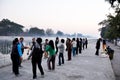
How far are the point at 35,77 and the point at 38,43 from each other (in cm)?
149

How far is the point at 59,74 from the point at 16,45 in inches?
102

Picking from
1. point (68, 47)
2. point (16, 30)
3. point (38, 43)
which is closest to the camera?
point (38, 43)

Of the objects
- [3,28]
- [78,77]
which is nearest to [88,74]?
[78,77]

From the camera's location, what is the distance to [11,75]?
13.0 metres

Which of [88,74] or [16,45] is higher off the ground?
[16,45]

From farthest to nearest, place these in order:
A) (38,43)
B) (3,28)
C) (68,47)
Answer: (3,28), (68,47), (38,43)

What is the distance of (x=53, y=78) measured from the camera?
1227cm

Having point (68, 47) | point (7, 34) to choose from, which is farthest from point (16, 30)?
point (68, 47)

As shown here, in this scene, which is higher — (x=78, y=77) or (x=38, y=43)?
(x=38, y=43)

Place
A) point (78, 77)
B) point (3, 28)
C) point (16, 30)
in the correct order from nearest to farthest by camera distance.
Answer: point (78, 77)
point (3, 28)
point (16, 30)

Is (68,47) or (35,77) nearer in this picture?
(35,77)

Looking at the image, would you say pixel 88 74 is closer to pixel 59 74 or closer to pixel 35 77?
pixel 59 74

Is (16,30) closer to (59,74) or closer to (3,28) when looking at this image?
(3,28)

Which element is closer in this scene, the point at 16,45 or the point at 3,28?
the point at 16,45
